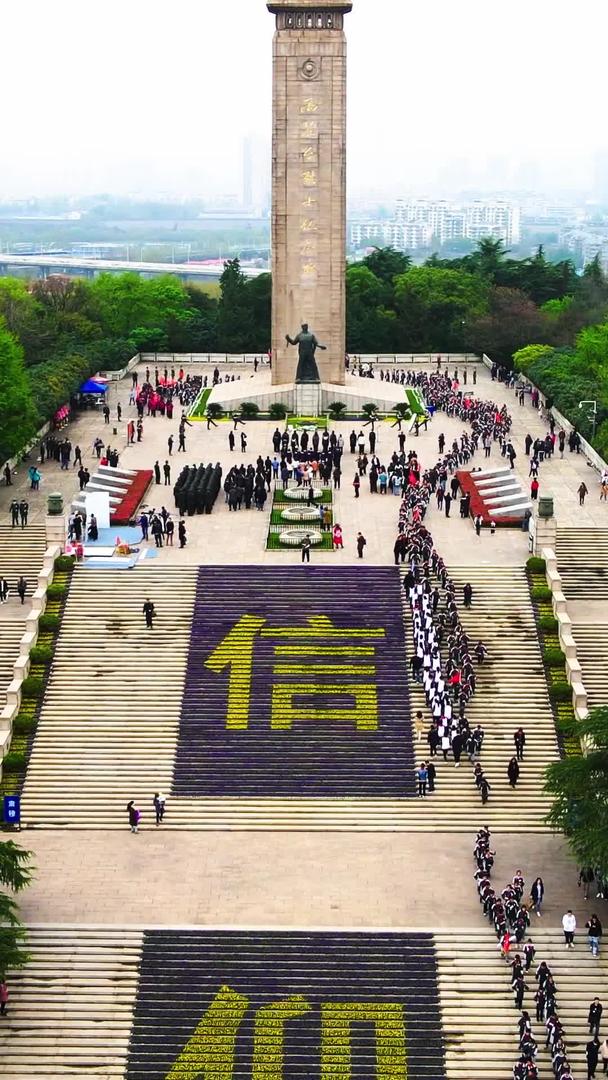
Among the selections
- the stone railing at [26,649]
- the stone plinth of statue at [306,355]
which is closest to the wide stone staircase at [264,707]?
the stone railing at [26,649]

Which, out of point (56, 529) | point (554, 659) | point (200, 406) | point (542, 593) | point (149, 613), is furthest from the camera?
point (200, 406)

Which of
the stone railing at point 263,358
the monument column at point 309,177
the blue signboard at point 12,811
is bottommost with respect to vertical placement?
the blue signboard at point 12,811

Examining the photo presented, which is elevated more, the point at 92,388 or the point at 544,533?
the point at 92,388

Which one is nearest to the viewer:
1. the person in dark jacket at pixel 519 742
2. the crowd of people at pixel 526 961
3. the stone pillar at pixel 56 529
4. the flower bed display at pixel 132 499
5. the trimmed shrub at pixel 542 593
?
the crowd of people at pixel 526 961

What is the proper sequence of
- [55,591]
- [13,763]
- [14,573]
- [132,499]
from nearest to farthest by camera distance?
[13,763] < [55,591] < [14,573] < [132,499]

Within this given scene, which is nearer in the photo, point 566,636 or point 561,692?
point 561,692

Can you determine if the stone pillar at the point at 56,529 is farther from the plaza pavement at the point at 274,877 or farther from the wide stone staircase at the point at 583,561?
the wide stone staircase at the point at 583,561

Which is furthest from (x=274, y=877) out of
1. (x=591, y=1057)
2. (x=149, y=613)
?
(x=149, y=613)

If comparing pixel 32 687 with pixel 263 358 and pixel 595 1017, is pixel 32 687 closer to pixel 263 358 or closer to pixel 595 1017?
pixel 595 1017
